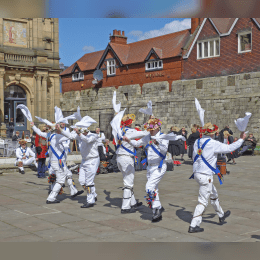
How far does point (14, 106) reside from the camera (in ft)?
88.3

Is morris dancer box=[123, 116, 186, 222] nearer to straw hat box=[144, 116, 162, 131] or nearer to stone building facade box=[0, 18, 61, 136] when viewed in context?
straw hat box=[144, 116, 162, 131]

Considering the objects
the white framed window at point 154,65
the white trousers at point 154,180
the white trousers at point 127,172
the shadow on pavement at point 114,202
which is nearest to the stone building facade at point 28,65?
the white framed window at point 154,65

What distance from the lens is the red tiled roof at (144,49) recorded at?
101ft

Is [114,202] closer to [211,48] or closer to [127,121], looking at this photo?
[127,121]

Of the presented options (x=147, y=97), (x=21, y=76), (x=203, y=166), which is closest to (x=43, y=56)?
(x=21, y=76)

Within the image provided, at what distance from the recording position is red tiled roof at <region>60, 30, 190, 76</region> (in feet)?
101

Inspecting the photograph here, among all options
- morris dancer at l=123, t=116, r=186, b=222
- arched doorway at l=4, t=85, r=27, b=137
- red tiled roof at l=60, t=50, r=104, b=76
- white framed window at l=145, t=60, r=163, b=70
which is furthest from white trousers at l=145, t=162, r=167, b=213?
red tiled roof at l=60, t=50, r=104, b=76

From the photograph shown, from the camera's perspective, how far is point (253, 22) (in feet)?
82.7

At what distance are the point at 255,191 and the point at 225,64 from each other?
61.9 ft

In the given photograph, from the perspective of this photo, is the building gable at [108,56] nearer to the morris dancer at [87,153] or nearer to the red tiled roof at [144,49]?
the red tiled roof at [144,49]

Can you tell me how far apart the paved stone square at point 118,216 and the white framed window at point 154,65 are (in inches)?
841

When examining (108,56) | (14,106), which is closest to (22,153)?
(14,106)

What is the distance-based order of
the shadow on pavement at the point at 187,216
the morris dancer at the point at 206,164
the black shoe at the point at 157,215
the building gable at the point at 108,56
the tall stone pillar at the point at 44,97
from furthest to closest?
the building gable at the point at 108,56 < the tall stone pillar at the point at 44,97 < the shadow on pavement at the point at 187,216 < the black shoe at the point at 157,215 < the morris dancer at the point at 206,164

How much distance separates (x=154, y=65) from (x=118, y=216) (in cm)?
2584
